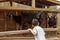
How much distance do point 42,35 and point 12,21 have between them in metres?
3.86

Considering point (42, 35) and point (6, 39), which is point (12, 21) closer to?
point (6, 39)

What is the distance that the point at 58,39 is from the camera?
221 inches

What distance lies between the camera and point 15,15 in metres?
7.36

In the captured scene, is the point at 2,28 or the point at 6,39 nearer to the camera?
the point at 6,39

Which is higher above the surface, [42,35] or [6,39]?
[42,35]

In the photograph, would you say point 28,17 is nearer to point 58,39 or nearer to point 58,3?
point 58,3

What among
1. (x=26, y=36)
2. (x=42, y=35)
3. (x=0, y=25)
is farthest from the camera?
(x=0, y=25)

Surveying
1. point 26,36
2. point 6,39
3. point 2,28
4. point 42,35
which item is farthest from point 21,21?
point 42,35

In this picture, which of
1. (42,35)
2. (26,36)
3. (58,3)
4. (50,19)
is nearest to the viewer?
(42,35)

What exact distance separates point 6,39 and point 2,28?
1845mm

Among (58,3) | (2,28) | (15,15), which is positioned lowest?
(2,28)

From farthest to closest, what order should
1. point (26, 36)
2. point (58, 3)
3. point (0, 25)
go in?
1. point (0, 25)
2. point (58, 3)
3. point (26, 36)

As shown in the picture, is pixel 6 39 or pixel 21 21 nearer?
pixel 6 39

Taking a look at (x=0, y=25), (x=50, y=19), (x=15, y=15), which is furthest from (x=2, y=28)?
(x=50, y=19)
